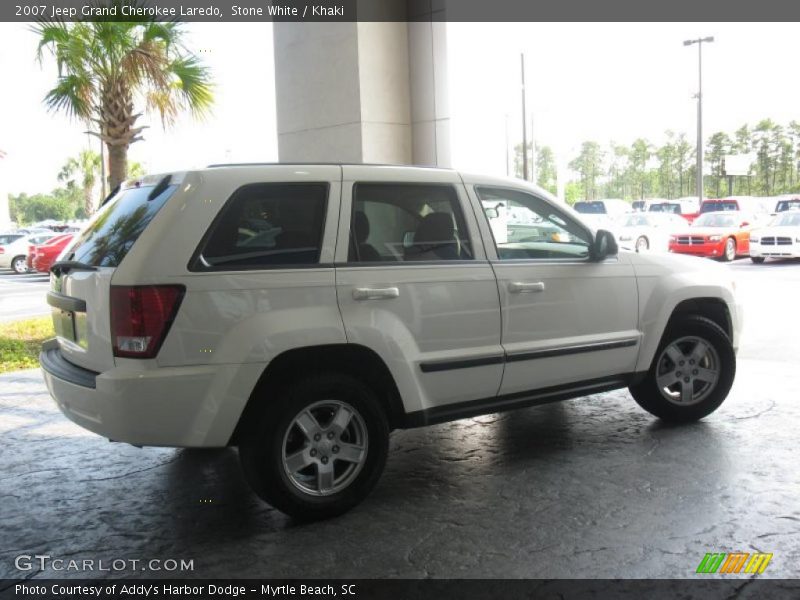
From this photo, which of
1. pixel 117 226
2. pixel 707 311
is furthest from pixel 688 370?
pixel 117 226

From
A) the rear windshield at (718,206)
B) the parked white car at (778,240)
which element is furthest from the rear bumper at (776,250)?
the rear windshield at (718,206)

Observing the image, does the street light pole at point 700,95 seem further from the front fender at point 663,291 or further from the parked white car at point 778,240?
the front fender at point 663,291

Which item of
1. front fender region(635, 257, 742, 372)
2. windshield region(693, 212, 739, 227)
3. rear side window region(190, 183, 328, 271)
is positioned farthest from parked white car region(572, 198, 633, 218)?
rear side window region(190, 183, 328, 271)

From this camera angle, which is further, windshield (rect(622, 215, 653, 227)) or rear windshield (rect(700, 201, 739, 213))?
rear windshield (rect(700, 201, 739, 213))

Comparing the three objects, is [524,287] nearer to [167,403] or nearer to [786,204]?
[167,403]

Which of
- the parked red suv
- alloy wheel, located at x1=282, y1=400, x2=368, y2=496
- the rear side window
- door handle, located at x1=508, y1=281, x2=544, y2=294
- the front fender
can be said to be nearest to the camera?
the rear side window

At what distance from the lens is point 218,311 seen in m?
3.73

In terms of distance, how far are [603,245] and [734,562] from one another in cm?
222

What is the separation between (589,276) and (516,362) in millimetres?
847

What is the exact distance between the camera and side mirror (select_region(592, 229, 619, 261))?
5.04 m

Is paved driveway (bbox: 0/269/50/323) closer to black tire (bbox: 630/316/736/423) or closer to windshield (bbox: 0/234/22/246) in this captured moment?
windshield (bbox: 0/234/22/246)

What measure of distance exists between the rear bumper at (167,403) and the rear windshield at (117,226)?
2.02 feet

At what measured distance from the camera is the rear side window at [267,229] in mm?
3832

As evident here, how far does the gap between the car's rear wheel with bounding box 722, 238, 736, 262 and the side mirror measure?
19503mm
